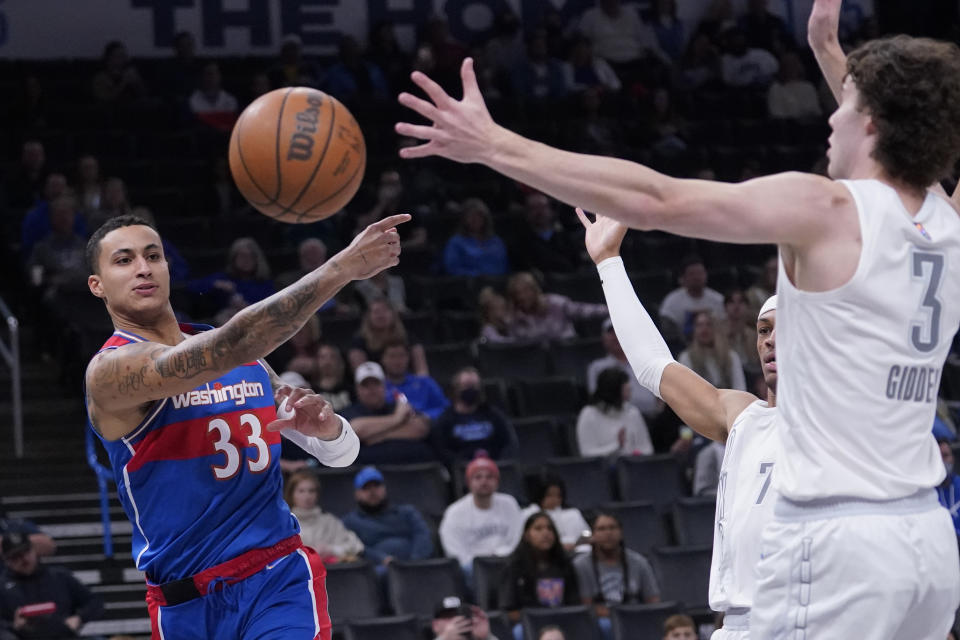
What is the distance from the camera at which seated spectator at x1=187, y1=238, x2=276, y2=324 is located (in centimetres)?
1109

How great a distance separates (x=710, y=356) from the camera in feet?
36.2

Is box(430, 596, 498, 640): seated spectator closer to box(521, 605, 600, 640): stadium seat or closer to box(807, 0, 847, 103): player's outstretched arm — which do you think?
box(521, 605, 600, 640): stadium seat

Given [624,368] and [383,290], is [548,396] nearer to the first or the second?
[624,368]

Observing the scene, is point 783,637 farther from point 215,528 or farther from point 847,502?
point 215,528

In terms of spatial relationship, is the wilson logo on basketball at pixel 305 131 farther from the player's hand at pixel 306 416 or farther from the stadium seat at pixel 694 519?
the stadium seat at pixel 694 519

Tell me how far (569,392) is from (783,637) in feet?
26.6

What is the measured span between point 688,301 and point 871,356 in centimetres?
939

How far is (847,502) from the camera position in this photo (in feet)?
9.90

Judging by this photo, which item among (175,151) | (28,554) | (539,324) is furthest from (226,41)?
(28,554)

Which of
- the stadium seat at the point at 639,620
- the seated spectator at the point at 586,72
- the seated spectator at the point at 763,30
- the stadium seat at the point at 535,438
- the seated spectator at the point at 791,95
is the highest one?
the seated spectator at the point at 763,30

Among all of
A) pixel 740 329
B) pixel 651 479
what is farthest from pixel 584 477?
pixel 740 329

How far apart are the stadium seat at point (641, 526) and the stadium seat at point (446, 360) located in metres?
2.16

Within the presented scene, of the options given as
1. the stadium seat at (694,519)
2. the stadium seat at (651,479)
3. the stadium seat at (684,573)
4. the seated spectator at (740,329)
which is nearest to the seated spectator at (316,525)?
the stadium seat at (684,573)

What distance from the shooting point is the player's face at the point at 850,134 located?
120 inches
